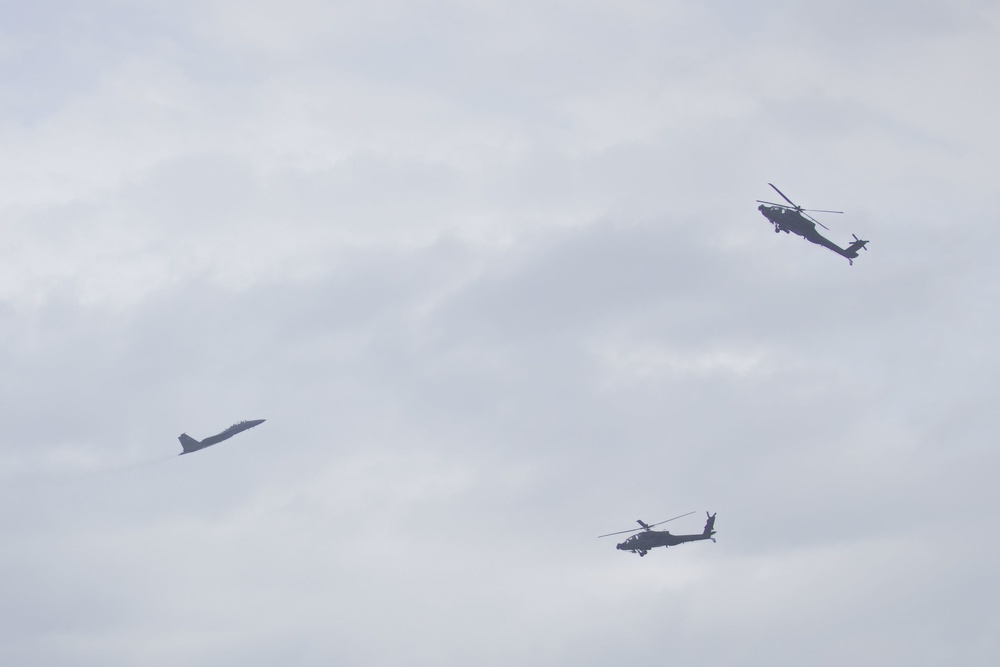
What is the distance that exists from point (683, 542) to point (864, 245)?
48.5 m

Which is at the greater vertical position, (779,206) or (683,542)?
(779,206)

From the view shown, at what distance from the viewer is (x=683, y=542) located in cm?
19875

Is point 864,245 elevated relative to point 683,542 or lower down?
elevated

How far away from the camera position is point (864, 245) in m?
194

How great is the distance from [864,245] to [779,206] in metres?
13.6

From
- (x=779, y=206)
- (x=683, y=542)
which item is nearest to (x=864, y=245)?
(x=779, y=206)

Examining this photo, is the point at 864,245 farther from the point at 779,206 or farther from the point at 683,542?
the point at 683,542

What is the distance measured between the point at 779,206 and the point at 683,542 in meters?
48.9

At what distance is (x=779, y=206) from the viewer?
191 meters
